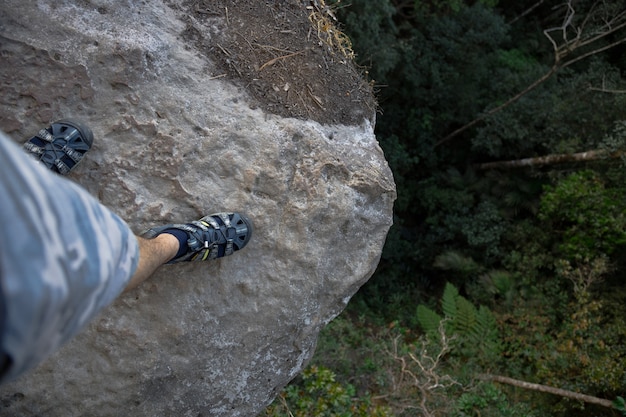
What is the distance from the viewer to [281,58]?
136 inches

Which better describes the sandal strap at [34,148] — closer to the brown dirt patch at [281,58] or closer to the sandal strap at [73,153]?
the sandal strap at [73,153]

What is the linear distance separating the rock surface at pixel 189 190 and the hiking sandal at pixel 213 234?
0.12 meters

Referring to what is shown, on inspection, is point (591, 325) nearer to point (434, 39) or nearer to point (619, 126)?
point (619, 126)

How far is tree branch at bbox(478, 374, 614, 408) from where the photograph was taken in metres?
5.55

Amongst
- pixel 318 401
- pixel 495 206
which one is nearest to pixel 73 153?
pixel 318 401

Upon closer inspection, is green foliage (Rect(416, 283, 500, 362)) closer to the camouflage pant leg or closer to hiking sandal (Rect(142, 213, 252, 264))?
hiking sandal (Rect(142, 213, 252, 264))

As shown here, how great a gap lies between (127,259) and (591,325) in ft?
21.5

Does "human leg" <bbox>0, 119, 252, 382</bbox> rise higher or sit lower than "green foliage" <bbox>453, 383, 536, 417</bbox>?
higher

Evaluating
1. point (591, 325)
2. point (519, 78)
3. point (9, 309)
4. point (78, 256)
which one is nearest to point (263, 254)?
point (78, 256)

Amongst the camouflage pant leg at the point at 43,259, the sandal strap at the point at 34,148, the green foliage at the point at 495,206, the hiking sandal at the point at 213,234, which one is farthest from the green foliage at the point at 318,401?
the camouflage pant leg at the point at 43,259

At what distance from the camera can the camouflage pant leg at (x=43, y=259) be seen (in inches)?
44.0

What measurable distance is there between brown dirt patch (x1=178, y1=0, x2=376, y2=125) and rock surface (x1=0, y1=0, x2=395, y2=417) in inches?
0.7

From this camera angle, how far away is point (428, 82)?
27.8ft

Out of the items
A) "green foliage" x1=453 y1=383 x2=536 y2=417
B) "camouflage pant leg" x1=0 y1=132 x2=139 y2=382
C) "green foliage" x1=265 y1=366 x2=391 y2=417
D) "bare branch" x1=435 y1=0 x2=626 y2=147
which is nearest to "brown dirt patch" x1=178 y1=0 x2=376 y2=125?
"camouflage pant leg" x1=0 y1=132 x2=139 y2=382
